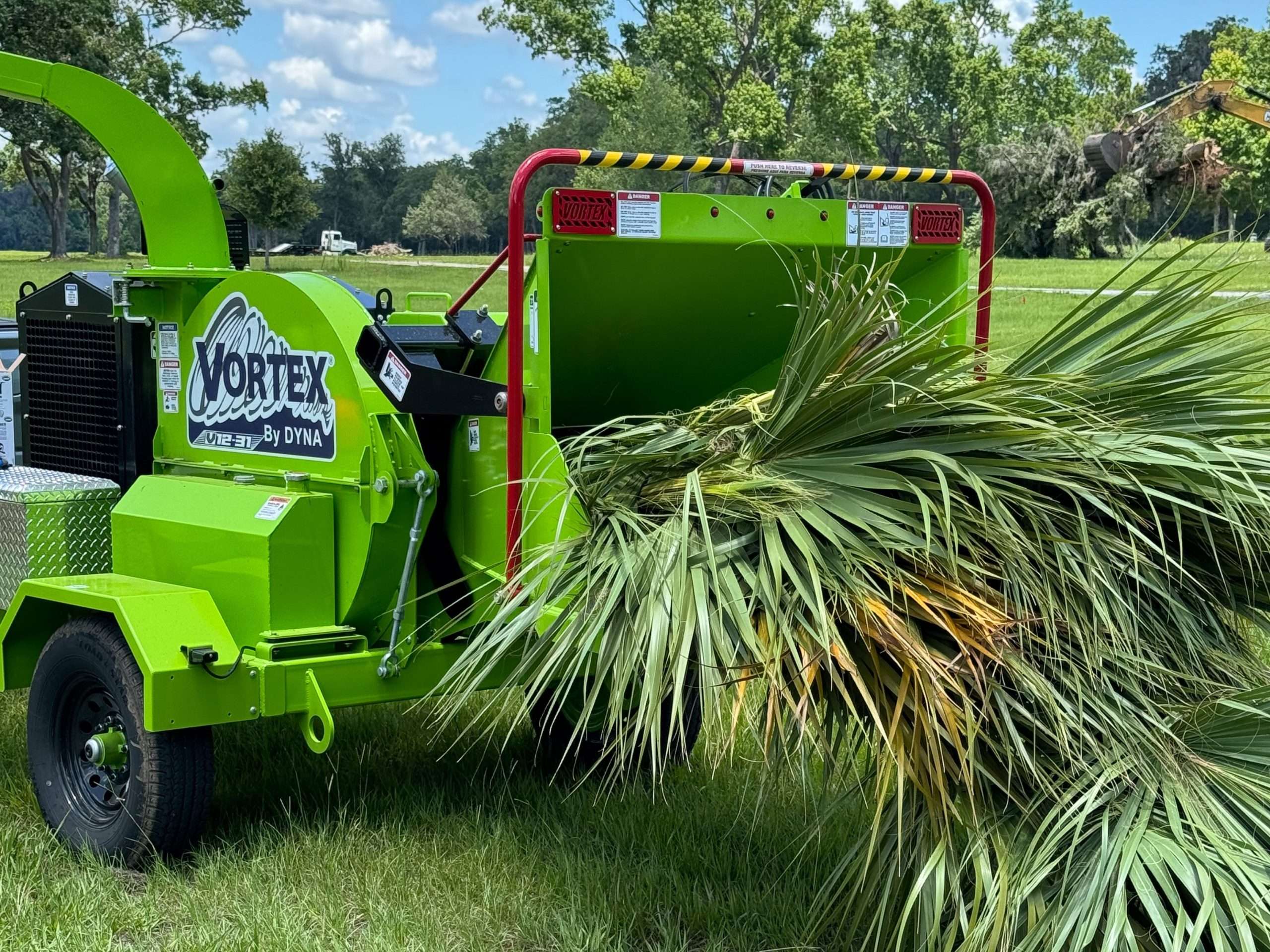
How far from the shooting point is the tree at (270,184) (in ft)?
138

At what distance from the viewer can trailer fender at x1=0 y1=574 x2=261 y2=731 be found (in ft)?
13.3

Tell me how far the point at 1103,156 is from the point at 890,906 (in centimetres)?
1331

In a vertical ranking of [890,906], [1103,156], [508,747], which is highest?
[1103,156]

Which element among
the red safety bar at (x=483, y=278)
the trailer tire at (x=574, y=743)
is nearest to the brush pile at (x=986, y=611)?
the red safety bar at (x=483, y=278)

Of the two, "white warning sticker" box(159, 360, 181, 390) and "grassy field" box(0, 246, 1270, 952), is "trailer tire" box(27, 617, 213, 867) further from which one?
"white warning sticker" box(159, 360, 181, 390)

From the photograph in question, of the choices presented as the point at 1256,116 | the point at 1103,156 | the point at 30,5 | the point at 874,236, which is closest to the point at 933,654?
the point at 874,236

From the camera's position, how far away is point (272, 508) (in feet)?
14.1

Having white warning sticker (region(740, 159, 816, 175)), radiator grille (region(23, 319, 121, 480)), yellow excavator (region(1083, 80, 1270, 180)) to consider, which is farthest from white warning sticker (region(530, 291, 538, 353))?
yellow excavator (region(1083, 80, 1270, 180))

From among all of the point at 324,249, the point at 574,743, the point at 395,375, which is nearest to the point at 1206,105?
the point at 574,743

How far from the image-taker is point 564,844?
4.45 meters

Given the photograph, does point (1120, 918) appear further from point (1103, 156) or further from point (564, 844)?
point (1103, 156)

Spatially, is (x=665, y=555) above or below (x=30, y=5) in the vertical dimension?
below

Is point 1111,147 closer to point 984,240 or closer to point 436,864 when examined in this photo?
point 984,240

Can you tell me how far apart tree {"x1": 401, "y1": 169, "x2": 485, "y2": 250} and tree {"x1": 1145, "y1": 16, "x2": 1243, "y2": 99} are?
45.2 metres
